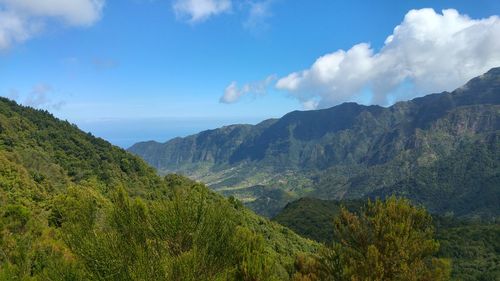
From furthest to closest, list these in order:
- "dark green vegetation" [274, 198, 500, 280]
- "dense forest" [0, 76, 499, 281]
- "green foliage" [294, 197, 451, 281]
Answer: "dark green vegetation" [274, 198, 500, 280] < "green foliage" [294, 197, 451, 281] < "dense forest" [0, 76, 499, 281]

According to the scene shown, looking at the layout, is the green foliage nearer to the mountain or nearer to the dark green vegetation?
the mountain

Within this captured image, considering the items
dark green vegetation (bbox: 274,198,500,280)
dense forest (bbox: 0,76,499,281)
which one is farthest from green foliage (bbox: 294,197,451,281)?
dark green vegetation (bbox: 274,198,500,280)

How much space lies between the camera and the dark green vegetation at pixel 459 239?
108 metres

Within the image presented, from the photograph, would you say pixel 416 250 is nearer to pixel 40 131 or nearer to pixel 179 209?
pixel 179 209

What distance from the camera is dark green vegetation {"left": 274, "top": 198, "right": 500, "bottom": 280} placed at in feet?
356

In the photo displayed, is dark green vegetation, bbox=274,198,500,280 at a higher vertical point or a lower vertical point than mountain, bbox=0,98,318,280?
lower

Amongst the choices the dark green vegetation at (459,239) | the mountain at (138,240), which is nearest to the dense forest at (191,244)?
the mountain at (138,240)

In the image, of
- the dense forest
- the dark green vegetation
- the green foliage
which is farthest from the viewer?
the dark green vegetation

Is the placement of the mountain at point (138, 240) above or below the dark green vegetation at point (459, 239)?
above

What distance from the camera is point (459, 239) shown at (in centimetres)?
13662

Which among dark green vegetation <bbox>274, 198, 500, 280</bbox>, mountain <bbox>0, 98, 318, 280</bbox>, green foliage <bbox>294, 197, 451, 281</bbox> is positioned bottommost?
dark green vegetation <bbox>274, 198, 500, 280</bbox>

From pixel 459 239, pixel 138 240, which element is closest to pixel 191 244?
pixel 138 240

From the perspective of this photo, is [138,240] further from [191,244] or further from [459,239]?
[459,239]

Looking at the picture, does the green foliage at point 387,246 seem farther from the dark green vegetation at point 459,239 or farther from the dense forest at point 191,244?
the dark green vegetation at point 459,239
